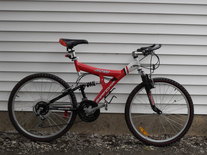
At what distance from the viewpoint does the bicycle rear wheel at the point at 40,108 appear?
3.62 m

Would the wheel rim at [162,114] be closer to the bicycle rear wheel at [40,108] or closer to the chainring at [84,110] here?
the chainring at [84,110]

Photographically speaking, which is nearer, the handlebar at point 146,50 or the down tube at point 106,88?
the handlebar at point 146,50

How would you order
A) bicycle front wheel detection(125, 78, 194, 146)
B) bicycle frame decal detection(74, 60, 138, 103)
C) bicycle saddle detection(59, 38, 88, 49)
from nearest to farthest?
bicycle saddle detection(59, 38, 88, 49) → bicycle frame decal detection(74, 60, 138, 103) → bicycle front wheel detection(125, 78, 194, 146)

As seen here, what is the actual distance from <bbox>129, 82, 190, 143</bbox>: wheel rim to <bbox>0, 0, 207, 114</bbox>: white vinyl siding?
0.70 ft

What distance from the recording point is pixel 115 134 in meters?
4.07

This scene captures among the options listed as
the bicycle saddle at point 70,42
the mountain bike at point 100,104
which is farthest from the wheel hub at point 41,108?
the bicycle saddle at point 70,42

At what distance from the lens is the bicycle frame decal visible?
3.58 m

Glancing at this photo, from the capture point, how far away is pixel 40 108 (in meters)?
3.62

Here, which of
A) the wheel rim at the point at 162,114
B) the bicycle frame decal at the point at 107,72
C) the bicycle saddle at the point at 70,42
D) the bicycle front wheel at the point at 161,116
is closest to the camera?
the bicycle saddle at the point at 70,42

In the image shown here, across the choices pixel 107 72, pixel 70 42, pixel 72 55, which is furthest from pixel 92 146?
pixel 70 42

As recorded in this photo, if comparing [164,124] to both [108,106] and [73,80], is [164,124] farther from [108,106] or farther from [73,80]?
[73,80]

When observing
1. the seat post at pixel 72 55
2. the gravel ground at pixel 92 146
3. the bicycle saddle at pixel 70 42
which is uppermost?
the bicycle saddle at pixel 70 42

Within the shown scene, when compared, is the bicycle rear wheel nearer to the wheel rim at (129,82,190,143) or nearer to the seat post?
the seat post

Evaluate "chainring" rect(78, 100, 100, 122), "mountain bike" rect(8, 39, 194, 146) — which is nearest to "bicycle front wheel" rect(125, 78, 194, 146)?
"mountain bike" rect(8, 39, 194, 146)
